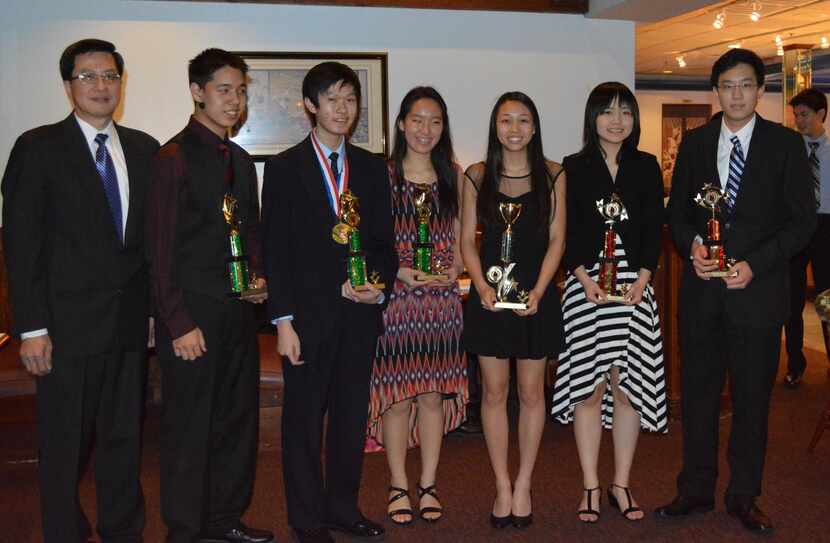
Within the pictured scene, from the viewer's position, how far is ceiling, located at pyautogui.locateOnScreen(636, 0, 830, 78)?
8.12m

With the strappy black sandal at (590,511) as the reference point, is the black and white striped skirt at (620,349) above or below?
above

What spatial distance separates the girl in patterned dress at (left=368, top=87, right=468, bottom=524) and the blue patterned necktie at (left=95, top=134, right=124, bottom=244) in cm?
96

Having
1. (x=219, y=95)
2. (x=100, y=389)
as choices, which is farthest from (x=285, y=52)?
(x=100, y=389)

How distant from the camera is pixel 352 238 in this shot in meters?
2.84

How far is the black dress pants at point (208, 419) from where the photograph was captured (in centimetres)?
282

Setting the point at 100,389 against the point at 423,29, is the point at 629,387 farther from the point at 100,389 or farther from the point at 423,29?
the point at 423,29

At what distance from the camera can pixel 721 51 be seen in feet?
35.6

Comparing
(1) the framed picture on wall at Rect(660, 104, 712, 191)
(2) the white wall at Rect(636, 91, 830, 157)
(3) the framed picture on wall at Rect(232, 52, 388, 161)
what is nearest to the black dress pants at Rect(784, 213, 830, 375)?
(3) the framed picture on wall at Rect(232, 52, 388, 161)

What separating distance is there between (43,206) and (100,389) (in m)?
0.63

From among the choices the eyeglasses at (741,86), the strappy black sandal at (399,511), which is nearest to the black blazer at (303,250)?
the strappy black sandal at (399,511)

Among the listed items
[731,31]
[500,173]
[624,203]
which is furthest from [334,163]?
[731,31]

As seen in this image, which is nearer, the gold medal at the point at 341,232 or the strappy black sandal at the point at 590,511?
the gold medal at the point at 341,232

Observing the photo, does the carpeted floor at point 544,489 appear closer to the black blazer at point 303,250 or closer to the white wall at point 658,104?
the black blazer at point 303,250

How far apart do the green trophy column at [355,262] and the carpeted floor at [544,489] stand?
3.41 feet
